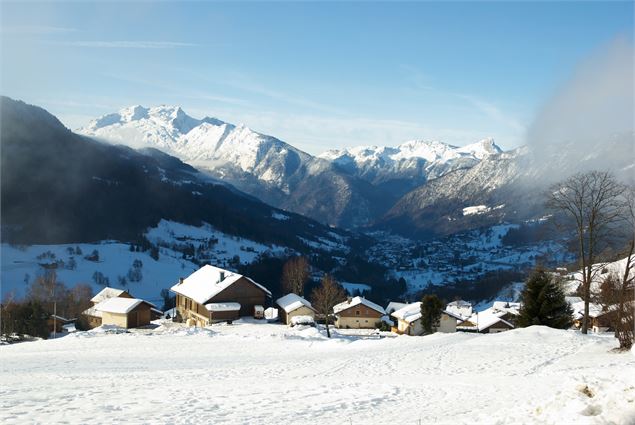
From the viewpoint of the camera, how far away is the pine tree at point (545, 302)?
1367 inches

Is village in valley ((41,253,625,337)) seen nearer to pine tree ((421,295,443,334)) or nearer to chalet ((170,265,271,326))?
chalet ((170,265,271,326))

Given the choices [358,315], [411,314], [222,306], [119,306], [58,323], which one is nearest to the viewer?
[222,306]

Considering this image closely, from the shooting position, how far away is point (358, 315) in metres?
78.9

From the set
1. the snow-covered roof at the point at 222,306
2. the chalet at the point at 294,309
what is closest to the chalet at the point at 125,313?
the snow-covered roof at the point at 222,306

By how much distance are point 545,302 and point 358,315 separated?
45.5 metres

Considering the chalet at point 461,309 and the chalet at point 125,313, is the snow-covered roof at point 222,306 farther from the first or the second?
the chalet at point 461,309

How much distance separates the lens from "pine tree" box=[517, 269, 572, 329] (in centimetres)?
3472

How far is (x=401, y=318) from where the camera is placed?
2943 inches

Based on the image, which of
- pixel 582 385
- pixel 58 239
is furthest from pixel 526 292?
pixel 58 239

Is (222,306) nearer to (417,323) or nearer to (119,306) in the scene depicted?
(119,306)

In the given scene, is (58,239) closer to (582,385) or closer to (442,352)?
(442,352)

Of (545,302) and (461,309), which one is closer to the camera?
(545,302)

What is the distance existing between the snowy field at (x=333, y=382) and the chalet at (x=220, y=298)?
3152 centimetres

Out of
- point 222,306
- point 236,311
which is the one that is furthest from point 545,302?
point 236,311
